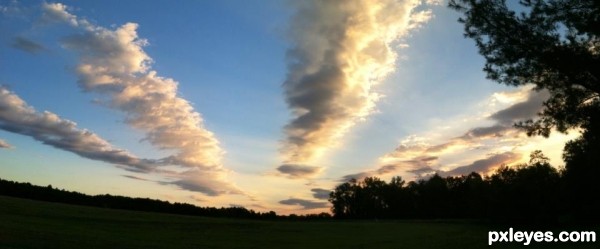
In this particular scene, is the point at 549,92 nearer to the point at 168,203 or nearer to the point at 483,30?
the point at 483,30

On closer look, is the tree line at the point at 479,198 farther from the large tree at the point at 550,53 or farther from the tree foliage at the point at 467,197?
the large tree at the point at 550,53

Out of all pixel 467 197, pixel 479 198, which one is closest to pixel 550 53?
pixel 479 198

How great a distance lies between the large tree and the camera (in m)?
18.2

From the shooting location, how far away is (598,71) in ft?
58.9

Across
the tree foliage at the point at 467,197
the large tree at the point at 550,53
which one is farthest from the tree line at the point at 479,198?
the large tree at the point at 550,53

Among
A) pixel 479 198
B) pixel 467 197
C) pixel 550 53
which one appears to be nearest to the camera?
pixel 550 53

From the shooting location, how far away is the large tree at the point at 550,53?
59.8ft

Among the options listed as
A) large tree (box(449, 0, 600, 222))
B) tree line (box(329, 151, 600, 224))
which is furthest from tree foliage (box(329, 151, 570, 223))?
large tree (box(449, 0, 600, 222))

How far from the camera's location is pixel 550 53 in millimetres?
18641

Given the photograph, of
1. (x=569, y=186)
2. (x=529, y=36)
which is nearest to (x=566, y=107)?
(x=529, y=36)

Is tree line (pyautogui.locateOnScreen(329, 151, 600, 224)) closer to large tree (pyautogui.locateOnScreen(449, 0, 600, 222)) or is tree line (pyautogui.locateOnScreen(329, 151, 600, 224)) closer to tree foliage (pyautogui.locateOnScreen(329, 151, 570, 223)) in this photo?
tree foliage (pyautogui.locateOnScreen(329, 151, 570, 223))

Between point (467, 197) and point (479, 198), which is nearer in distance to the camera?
point (479, 198)

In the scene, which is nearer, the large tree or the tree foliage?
the large tree

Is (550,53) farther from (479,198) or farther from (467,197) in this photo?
(467,197)
